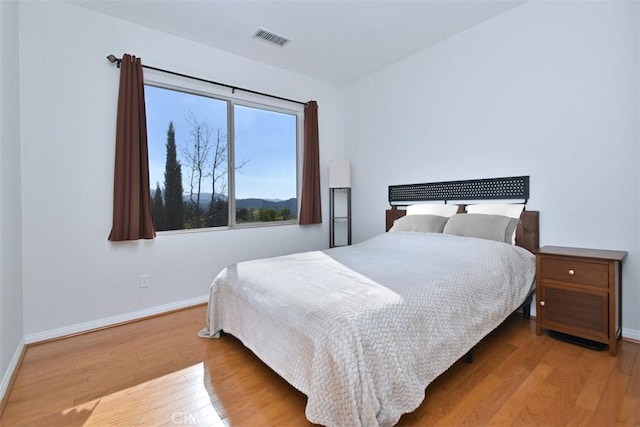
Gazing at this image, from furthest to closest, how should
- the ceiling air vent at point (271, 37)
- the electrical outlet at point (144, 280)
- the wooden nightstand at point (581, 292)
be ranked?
the ceiling air vent at point (271, 37), the electrical outlet at point (144, 280), the wooden nightstand at point (581, 292)

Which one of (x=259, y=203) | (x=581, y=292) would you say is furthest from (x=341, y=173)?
(x=581, y=292)

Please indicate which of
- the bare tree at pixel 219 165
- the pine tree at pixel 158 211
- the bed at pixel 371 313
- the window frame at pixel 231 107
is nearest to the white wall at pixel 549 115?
the bed at pixel 371 313

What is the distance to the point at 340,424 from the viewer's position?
1.24 metres

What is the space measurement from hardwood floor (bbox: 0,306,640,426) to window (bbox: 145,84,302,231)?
4.54 feet

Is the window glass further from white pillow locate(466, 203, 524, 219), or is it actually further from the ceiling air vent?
white pillow locate(466, 203, 524, 219)

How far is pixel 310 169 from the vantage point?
3982mm

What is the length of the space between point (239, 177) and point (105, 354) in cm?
210

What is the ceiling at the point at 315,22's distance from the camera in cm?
257

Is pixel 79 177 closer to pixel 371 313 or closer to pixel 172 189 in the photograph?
pixel 172 189

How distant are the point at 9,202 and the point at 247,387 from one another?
6.17ft

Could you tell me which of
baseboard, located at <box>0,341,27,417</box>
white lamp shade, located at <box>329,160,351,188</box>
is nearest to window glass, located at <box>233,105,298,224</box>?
white lamp shade, located at <box>329,160,351,188</box>

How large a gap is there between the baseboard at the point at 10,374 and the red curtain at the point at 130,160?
3.08 ft

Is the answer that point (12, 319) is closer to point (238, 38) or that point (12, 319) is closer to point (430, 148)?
point (238, 38)

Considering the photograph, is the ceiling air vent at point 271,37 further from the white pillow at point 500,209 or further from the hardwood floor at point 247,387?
the hardwood floor at point 247,387
